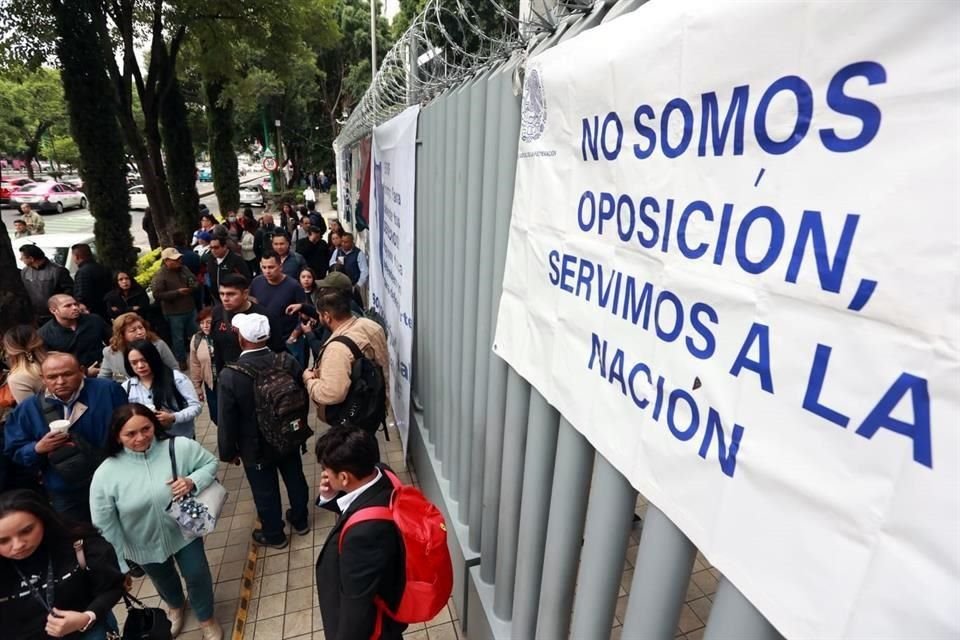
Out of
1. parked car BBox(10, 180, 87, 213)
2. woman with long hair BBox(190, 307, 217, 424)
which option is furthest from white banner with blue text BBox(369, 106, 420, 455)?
parked car BBox(10, 180, 87, 213)

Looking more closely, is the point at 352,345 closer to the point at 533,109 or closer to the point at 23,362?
the point at 533,109

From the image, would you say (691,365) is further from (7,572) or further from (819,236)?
(7,572)

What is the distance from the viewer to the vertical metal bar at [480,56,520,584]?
2096 mm

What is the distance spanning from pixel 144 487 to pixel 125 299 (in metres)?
Result: 4.06

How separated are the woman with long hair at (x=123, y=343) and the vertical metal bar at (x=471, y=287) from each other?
7.68ft

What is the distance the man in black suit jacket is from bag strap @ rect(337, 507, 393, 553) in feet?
0.05

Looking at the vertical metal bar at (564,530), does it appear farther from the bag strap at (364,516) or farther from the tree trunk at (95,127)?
the tree trunk at (95,127)

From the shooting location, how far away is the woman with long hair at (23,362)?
3.49m

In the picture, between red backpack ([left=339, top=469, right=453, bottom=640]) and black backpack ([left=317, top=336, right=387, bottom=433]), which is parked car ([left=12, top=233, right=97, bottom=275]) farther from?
red backpack ([left=339, top=469, right=453, bottom=640])

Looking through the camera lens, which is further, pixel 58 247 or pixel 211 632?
pixel 58 247

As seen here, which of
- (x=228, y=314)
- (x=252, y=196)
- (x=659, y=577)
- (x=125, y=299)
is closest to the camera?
(x=659, y=577)

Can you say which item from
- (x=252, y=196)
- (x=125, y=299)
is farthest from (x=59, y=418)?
(x=252, y=196)

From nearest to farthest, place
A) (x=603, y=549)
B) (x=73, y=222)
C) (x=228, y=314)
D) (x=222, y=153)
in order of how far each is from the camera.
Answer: (x=603, y=549) < (x=228, y=314) < (x=222, y=153) < (x=73, y=222)

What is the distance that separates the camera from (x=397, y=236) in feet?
14.3
